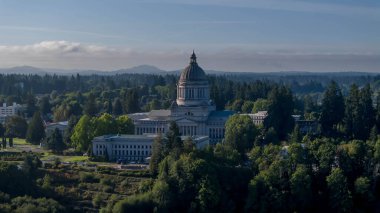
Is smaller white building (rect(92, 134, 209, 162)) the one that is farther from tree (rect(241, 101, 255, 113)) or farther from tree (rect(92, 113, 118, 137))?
tree (rect(241, 101, 255, 113))

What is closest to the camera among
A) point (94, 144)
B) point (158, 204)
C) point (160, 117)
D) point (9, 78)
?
point (158, 204)

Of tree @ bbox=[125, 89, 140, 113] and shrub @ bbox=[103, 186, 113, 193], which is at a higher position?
tree @ bbox=[125, 89, 140, 113]

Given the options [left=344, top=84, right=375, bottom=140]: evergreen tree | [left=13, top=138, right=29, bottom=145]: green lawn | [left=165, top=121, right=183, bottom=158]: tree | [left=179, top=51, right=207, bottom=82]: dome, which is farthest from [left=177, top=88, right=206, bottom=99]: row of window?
[left=165, top=121, right=183, bottom=158]: tree

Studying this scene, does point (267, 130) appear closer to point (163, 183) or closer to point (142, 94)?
point (163, 183)

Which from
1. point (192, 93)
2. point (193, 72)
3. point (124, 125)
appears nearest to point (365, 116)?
point (192, 93)

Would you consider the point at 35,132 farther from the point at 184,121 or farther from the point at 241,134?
the point at 241,134

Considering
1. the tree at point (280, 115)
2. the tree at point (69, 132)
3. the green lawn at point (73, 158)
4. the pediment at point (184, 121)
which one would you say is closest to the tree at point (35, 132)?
the tree at point (69, 132)

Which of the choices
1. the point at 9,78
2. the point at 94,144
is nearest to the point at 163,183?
the point at 94,144
